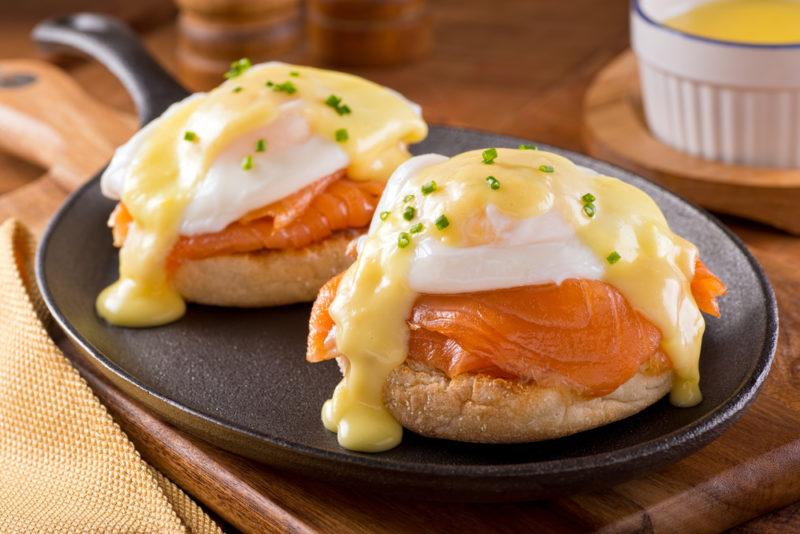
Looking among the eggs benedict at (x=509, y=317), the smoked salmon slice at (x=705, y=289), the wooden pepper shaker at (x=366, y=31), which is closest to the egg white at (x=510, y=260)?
the eggs benedict at (x=509, y=317)

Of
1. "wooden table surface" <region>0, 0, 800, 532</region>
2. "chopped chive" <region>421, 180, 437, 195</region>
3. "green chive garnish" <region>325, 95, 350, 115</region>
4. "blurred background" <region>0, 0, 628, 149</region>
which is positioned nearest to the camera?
"wooden table surface" <region>0, 0, 800, 532</region>

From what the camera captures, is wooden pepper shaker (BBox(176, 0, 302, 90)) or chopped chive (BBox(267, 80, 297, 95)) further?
wooden pepper shaker (BBox(176, 0, 302, 90))

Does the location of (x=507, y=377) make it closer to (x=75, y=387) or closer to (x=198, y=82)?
(x=75, y=387)

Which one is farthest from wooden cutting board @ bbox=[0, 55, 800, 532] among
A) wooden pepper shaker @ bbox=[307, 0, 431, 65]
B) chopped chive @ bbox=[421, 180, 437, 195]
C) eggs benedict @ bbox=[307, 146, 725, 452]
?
wooden pepper shaker @ bbox=[307, 0, 431, 65]

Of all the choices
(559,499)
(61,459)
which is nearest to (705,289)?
(559,499)

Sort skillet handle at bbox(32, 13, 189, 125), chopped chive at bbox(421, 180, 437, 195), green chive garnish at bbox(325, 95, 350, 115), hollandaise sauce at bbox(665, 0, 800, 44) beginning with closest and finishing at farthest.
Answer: chopped chive at bbox(421, 180, 437, 195) → green chive garnish at bbox(325, 95, 350, 115) → hollandaise sauce at bbox(665, 0, 800, 44) → skillet handle at bbox(32, 13, 189, 125)

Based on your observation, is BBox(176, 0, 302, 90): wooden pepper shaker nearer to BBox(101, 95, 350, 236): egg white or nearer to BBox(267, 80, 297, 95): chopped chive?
BBox(267, 80, 297, 95): chopped chive

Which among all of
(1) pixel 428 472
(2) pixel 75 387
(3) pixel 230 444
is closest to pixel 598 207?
(1) pixel 428 472
